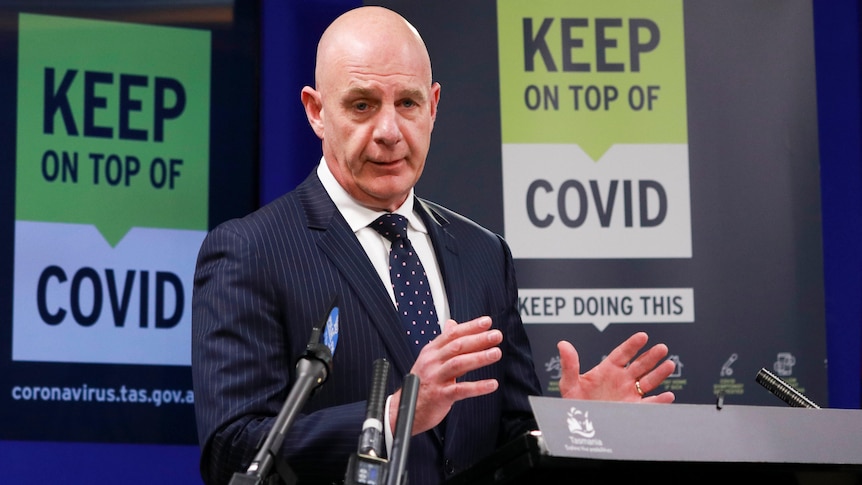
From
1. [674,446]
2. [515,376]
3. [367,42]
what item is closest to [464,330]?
[674,446]

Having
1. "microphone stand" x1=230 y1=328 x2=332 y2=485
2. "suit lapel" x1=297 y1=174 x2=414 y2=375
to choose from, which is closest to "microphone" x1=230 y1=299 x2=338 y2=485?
"microphone stand" x1=230 y1=328 x2=332 y2=485

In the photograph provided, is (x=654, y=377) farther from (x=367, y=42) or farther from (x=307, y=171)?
(x=307, y=171)

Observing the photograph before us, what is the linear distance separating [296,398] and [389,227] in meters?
1.02

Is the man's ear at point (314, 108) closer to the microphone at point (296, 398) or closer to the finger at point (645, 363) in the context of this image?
the finger at point (645, 363)

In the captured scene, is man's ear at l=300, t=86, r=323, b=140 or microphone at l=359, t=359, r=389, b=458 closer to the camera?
microphone at l=359, t=359, r=389, b=458

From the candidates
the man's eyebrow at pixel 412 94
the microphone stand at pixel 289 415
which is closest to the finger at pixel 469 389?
the microphone stand at pixel 289 415

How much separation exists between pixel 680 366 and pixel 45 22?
2.43m

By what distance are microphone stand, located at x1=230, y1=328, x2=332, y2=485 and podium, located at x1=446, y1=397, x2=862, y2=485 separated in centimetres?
29

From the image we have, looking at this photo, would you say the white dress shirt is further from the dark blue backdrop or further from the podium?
the dark blue backdrop

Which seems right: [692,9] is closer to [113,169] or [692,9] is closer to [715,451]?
[113,169]

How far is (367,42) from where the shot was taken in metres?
2.82

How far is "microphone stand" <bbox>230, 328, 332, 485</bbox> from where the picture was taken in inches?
68.3

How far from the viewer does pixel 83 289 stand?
4145mm

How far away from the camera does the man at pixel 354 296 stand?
2453 mm
